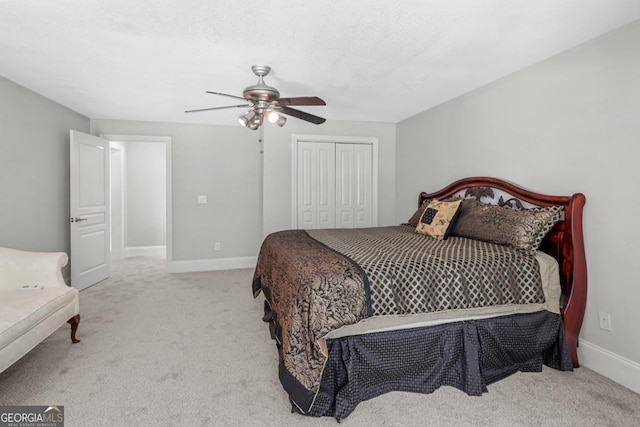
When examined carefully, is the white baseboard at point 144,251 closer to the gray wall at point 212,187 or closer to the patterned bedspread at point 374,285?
the gray wall at point 212,187

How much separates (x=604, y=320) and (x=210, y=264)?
4.68m

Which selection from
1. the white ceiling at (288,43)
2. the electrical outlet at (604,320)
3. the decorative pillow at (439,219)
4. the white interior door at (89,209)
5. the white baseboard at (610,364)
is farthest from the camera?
the white interior door at (89,209)

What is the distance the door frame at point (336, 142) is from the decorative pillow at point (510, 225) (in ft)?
7.45

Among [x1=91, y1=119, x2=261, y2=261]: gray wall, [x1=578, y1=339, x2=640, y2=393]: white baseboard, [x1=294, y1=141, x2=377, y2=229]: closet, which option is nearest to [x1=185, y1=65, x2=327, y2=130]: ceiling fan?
[x1=294, y1=141, x2=377, y2=229]: closet

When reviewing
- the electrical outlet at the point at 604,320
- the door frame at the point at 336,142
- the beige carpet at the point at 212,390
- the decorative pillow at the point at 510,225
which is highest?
the door frame at the point at 336,142

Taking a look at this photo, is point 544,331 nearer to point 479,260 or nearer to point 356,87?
point 479,260

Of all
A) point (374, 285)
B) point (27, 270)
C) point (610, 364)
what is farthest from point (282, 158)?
point (610, 364)

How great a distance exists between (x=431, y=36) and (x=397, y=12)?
0.43 meters

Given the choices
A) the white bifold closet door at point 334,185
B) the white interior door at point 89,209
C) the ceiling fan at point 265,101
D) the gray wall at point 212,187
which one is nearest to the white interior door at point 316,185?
the white bifold closet door at point 334,185

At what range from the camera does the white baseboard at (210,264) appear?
5.12m

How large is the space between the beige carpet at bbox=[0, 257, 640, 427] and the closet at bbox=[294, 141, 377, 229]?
2237 mm

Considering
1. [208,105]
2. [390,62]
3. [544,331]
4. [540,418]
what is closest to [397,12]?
[390,62]

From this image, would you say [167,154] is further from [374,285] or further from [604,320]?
[604,320]

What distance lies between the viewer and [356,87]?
3.47m
